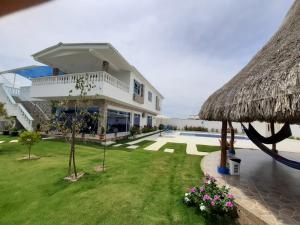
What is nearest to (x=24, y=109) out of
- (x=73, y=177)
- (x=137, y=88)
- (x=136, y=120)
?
(x=137, y=88)

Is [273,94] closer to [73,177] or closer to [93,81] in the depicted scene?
[73,177]

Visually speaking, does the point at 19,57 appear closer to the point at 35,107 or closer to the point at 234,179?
the point at 234,179

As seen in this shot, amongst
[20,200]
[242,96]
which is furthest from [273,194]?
[20,200]

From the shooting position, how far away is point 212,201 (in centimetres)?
429

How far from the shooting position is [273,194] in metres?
5.39

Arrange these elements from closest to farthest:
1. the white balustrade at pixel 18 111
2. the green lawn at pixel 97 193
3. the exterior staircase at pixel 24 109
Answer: the green lawn at pixel 97 193 → the white balustrade at pixel 18 111 → the exterior staircase at pixel 24 109

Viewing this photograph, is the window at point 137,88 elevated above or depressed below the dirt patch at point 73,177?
above

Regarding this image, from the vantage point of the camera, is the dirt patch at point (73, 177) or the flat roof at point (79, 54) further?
the flat roof at point (79, 54)

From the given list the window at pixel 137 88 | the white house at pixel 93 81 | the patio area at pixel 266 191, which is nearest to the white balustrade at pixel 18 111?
the white house at pixel 93 81

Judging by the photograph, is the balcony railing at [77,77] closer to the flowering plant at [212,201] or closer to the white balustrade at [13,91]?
the white balustrade at [13,91]

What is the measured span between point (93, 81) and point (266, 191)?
1126 centimetres

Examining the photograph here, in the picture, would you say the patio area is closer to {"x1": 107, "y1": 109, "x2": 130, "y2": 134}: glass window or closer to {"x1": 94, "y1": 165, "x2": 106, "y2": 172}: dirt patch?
{"x1": 94, "y1": 165, "x2": 106, "y2": 172}: dirt patch

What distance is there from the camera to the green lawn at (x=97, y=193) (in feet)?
13.5

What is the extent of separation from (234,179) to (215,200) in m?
2.77
